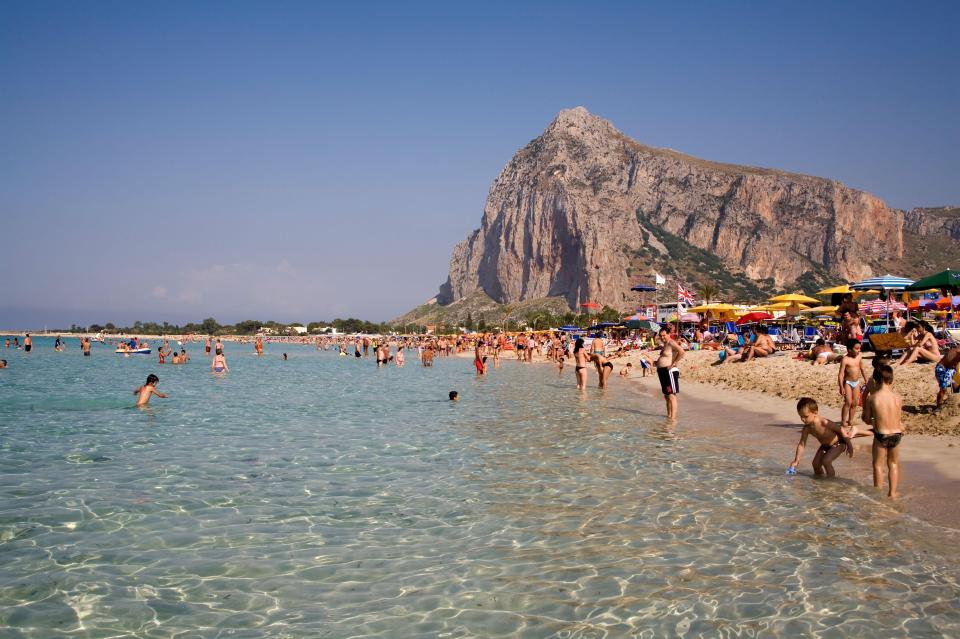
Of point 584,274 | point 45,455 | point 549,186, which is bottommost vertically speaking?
point 45,455

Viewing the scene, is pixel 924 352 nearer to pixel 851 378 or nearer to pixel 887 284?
pixel 851 378

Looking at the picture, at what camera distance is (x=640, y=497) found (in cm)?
778

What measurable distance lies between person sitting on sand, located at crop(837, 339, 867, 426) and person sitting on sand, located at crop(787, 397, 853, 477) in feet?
9.53

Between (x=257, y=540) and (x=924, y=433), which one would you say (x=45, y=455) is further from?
(x=924, y=433)

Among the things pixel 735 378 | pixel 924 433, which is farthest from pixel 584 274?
pixel 924 433

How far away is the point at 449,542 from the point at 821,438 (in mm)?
5438

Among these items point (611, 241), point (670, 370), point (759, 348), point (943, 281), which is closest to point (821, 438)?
point (670, 370)

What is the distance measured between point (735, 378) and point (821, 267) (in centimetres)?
19633

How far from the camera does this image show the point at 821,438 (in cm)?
860

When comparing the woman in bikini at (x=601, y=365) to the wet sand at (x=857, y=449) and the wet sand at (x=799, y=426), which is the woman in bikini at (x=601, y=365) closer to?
the wet sand at (x=799, y=426)

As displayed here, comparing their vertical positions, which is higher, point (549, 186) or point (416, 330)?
point (549, 186)

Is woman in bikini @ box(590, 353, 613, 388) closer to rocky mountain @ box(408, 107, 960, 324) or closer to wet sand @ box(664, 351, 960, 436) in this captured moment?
wet sand @ box(664, 351, 960, 436)

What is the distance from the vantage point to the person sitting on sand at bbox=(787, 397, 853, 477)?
27.3 feet

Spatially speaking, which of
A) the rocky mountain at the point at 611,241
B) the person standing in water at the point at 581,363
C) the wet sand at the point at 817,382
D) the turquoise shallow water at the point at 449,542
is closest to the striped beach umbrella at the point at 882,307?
the wet sand at the point at 817,382
